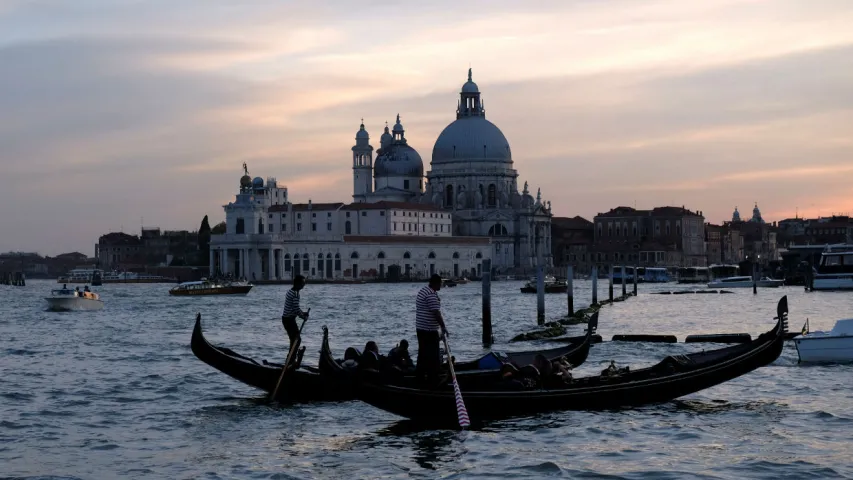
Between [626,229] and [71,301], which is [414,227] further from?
[71,301]

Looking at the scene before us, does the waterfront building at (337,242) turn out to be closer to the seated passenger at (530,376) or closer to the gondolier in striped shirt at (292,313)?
the gondolier in striped shirt at (292,313)

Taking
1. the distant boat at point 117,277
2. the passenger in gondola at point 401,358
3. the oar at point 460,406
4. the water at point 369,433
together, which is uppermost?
the distant boat at point 117,277

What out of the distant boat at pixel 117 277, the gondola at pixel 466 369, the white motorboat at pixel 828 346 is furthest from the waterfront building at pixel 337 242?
the gondola at pixel 466 369

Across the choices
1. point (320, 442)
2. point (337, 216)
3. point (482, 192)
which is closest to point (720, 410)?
point (320, 442)

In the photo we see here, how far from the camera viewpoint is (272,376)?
55.4 ft

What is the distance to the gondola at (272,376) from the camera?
16703 mm

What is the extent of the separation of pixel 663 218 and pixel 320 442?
124m

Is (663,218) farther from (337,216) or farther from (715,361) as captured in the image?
(715,361)

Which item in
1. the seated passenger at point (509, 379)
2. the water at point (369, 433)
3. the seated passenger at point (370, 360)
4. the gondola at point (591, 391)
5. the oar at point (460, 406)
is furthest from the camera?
the seated passenger at point (370, 360)

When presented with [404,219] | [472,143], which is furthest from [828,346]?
[472,143]

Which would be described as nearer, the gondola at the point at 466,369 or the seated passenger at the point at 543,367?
the gondola at the point at 466,369

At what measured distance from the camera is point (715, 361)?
1633 cm

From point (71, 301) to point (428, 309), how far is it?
37906 mm

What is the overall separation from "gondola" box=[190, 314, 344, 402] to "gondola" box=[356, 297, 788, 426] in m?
1.97
